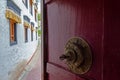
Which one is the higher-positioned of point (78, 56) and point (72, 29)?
point (72, 29)

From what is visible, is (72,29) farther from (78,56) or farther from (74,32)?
(78,56)

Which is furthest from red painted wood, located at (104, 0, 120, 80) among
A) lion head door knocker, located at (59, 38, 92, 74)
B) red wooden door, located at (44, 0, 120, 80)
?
lion head door knocker, located at (59, 38, 92, 74)

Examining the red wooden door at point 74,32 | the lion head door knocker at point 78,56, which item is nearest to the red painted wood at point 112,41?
the red wooden door at point 74,32

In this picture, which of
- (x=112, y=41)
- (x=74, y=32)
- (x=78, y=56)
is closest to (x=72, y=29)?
(x=74, y=32)

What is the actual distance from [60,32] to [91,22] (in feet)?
1.00

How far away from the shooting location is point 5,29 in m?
4.75

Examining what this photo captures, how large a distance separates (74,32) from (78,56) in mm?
131

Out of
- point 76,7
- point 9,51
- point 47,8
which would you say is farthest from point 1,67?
point 76,7

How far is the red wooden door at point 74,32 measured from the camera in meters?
0.69

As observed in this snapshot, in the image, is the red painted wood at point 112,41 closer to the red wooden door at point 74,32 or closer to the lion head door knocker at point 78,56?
the red wooden door at point 74,32

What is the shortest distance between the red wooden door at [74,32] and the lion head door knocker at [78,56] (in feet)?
0.06

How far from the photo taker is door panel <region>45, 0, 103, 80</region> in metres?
0.72

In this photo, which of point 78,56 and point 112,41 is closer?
point 112,41

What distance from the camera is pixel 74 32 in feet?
2.91
